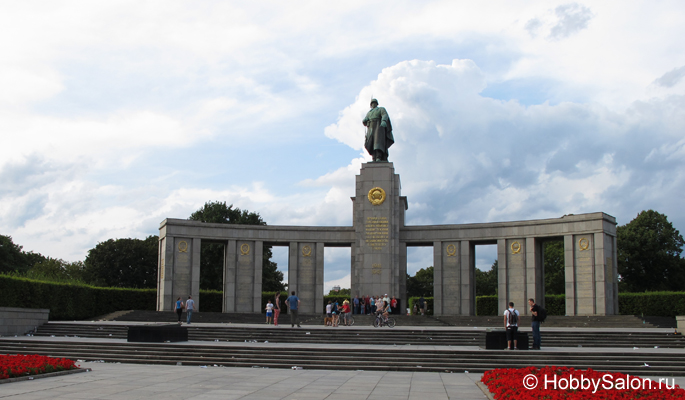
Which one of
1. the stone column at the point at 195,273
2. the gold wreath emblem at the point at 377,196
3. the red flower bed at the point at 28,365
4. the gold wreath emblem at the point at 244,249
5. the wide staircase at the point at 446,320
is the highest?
the gold wreath emblem at the point at 377,196

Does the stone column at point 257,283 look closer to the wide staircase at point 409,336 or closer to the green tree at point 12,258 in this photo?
the wide staircase at point 409,336

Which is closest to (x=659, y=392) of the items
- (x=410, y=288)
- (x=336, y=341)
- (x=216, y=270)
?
(x=336, y=341)

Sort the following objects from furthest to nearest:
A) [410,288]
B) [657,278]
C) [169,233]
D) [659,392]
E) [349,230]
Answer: [410,288] → [657,278] → [349,230] → [169,233] → [659,392]

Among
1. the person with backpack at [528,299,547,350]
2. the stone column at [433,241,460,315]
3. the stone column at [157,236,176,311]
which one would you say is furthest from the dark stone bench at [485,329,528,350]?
the stone column at [157,236,176,311]

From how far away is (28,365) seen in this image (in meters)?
13.9

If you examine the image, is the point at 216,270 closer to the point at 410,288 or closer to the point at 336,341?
the point at 336,341

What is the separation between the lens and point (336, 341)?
22844 millimetres

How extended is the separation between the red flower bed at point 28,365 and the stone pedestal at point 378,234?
25520 millimetres

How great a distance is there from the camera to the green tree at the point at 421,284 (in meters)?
91.9

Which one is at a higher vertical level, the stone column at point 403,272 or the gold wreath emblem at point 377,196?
the gold wreath emblem at point 377,196

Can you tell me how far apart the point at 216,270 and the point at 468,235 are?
24.2 meters

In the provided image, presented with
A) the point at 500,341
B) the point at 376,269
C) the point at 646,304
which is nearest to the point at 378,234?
the point at 376,269

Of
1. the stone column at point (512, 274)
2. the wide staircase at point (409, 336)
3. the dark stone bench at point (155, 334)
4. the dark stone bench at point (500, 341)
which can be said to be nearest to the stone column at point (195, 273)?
the wide staircase at point (409, 336)

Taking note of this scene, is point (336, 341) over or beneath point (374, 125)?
beneath
